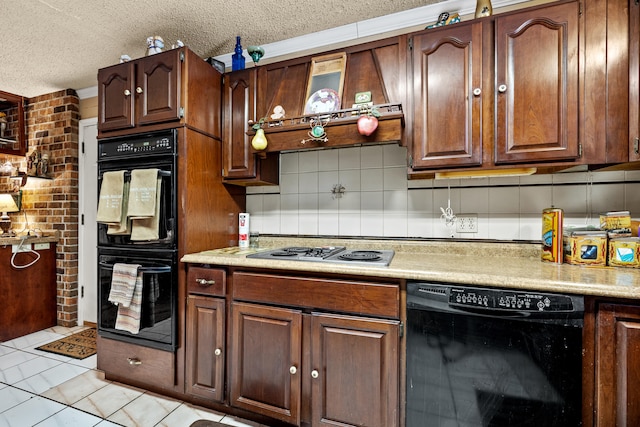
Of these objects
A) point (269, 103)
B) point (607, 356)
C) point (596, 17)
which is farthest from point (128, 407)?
point (596, 17)

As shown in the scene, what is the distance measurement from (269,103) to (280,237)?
947 mm

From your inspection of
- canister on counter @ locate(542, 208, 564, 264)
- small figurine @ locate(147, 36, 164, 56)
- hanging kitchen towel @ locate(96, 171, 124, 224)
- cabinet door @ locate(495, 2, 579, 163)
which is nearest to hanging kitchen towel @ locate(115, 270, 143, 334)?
hanging kitchen towel @ locate(96, 171, 124, 224)

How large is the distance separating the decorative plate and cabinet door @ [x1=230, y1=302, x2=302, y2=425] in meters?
1.16

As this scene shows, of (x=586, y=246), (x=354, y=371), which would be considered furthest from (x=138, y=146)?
(x=586, y=246)

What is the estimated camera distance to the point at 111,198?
188 cm

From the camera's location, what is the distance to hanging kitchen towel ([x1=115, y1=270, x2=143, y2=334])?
181 cm

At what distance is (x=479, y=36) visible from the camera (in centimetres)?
151

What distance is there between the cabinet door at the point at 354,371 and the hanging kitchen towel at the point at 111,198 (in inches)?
55.0

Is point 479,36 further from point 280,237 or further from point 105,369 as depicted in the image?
point 105,369

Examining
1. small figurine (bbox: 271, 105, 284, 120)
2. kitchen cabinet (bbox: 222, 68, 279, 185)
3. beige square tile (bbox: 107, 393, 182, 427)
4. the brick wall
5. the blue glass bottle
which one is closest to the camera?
beige square tile (bbox: 107, 393, 182, 427)

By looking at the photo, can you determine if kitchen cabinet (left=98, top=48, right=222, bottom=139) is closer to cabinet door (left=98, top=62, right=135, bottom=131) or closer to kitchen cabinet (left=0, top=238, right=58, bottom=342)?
cabinet door (left=98, top=62, right=135, bottom=131)

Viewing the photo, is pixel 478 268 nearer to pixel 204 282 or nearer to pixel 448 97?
pixel 448 97

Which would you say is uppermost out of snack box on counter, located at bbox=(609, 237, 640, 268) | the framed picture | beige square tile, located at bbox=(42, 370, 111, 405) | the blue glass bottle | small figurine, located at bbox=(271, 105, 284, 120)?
the blue glass bottle

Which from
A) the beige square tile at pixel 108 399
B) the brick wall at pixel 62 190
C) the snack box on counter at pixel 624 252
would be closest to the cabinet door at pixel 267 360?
the beige square tile at pixel 108 399
